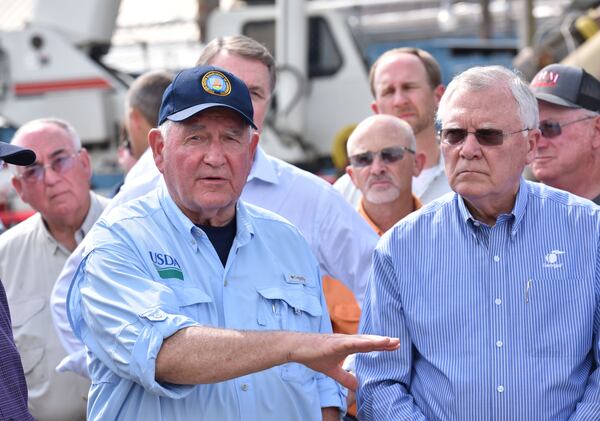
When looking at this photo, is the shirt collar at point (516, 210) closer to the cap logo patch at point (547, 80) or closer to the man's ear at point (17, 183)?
the cap logo patch at point (547, 80)

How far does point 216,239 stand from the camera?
142 inches

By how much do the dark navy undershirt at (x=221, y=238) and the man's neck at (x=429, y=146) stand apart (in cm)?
252

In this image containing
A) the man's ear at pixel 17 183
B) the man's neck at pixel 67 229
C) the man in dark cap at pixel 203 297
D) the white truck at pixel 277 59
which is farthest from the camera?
the white truck at pixel 277 59

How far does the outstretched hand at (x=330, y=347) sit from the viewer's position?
3018 millimetres

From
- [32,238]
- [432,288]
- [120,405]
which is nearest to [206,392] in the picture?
[120,405]

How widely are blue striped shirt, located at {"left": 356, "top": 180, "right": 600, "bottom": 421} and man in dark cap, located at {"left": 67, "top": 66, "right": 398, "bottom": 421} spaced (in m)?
0.25

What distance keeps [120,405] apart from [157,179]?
136 cm

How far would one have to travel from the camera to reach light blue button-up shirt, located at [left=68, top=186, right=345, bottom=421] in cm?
321

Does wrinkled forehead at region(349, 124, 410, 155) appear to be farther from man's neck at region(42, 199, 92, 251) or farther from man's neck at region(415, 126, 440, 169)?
man's neck at region(42, 199, 92, 251)

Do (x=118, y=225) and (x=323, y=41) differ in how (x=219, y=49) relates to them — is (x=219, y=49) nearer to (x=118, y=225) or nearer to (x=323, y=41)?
(x=118, y=225)

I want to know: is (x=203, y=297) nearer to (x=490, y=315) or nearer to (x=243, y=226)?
(x=243, y=226)

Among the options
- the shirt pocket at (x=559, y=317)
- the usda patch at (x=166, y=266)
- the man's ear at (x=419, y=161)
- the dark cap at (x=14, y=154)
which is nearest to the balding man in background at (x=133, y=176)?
the dark cap at (x=14, y=154)

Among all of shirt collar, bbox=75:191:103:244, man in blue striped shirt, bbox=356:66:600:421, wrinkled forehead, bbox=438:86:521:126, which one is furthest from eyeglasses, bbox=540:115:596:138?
shirt collar, bbox=75:191:103:244

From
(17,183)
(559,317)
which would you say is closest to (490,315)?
(559,317)
